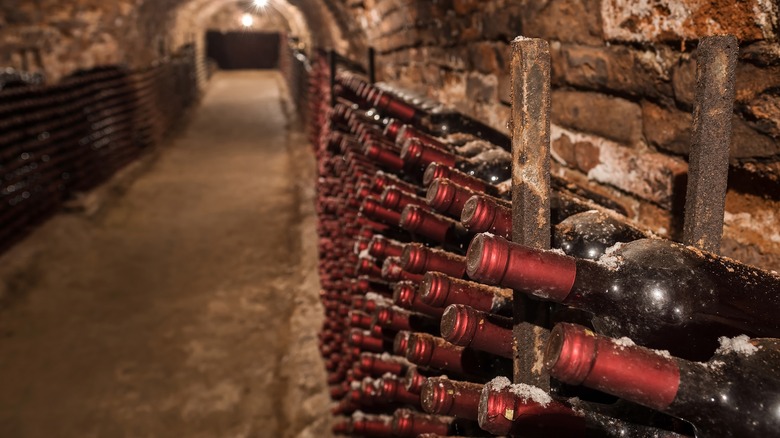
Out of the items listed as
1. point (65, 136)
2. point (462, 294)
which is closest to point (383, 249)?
point (462, 294)

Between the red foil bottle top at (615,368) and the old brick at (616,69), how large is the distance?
3.10ft

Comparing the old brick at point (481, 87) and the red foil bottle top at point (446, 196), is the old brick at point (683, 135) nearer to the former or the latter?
the red foil bottle top at point (446, 196)

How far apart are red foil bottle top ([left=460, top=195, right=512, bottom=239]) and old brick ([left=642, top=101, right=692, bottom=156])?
641 mm

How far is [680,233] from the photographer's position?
4.62ft

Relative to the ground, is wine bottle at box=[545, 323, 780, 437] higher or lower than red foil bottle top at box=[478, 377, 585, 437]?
higher

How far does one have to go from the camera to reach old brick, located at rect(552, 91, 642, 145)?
154cm

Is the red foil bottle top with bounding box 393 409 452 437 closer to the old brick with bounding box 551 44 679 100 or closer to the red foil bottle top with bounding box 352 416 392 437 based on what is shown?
the red foil bottle top with bounding box 352 416 392 437

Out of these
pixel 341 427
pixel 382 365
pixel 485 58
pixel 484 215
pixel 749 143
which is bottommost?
pixel 341 427

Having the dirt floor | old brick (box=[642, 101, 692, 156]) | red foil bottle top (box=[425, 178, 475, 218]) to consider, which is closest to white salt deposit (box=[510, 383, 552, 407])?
red foil bottle top (box=[425, 178, 475, 218])

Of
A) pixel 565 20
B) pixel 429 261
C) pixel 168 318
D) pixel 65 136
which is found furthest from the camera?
pixel 65 136

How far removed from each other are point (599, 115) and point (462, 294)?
911 millimetres

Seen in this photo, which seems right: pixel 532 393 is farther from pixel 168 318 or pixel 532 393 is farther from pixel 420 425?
pixel 168 318

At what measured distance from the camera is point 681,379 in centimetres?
64

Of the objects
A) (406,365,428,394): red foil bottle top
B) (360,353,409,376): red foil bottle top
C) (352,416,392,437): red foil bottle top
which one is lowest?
(352,416,392,437): red foil bottle top
